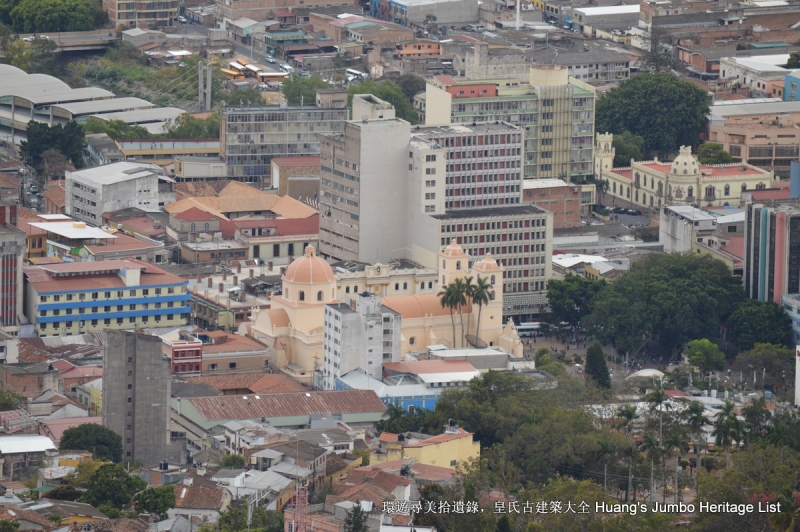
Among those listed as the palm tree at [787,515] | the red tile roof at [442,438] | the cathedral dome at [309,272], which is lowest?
the red tile roof at [442,438]

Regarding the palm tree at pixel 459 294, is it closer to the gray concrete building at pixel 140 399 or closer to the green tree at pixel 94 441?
the gray concrete building at pixel 140 399

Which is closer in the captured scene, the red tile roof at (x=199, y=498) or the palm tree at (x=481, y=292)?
the red tile roof at (x=199, y=498)

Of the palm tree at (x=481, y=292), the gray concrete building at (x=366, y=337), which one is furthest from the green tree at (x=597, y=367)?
the gray concrete building at (x=366, y=337)

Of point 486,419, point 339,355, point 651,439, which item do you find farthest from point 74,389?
point 651,439

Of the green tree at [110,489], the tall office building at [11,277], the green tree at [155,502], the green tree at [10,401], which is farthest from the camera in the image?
the tall office building at [11,277]

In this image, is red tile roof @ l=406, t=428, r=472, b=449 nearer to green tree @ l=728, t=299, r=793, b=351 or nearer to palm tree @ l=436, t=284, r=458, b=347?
palm tree @ l=436, t=284, r=458, b=347

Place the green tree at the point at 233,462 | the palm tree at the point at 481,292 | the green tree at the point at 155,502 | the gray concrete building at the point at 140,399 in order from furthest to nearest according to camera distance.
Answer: the palm tree at the point at 481,292, the gray concrete building at the point at 140,399, the green tree at the point at 233,462, the green tree at the point at 155,502
